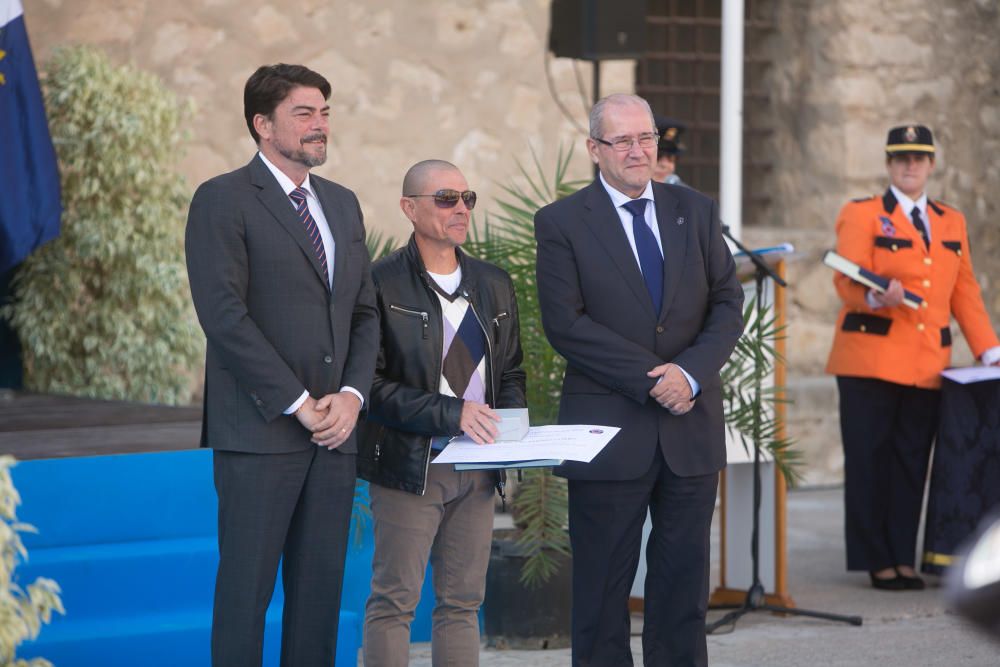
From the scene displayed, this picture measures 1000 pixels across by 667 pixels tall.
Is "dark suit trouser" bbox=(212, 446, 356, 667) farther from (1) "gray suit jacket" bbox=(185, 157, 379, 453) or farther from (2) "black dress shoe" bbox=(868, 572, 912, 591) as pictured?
(2) "black dress shoe" bbox=(868, 572, 912, 591)

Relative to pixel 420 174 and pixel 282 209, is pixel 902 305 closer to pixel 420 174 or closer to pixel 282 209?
pixel 420 174

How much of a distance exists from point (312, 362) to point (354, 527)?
149 cm

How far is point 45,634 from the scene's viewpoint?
4.00 m

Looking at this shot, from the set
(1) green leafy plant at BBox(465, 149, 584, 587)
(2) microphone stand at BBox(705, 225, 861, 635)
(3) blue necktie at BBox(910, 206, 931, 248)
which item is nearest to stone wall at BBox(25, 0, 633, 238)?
(3) blue necktie at BBox(910, 206, 931, 248)

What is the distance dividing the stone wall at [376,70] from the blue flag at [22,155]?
31cm

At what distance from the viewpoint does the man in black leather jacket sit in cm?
370

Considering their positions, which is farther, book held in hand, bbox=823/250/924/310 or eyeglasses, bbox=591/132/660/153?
book held in hand, bbox=823/250/924/310

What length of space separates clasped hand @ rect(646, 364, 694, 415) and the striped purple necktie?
84 cm

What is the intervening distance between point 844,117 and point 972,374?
125 inches

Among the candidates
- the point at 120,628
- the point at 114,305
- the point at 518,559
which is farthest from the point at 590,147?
the point at 114,305

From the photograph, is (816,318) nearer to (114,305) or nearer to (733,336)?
(114,305)

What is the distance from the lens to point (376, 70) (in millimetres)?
7566

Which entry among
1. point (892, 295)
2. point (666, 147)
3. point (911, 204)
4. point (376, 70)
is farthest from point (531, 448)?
point (376, 70)

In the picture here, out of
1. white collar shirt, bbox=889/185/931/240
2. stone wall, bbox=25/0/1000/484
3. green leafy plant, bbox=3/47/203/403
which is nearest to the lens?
white collar shirt, bbox=889/185/931/240
